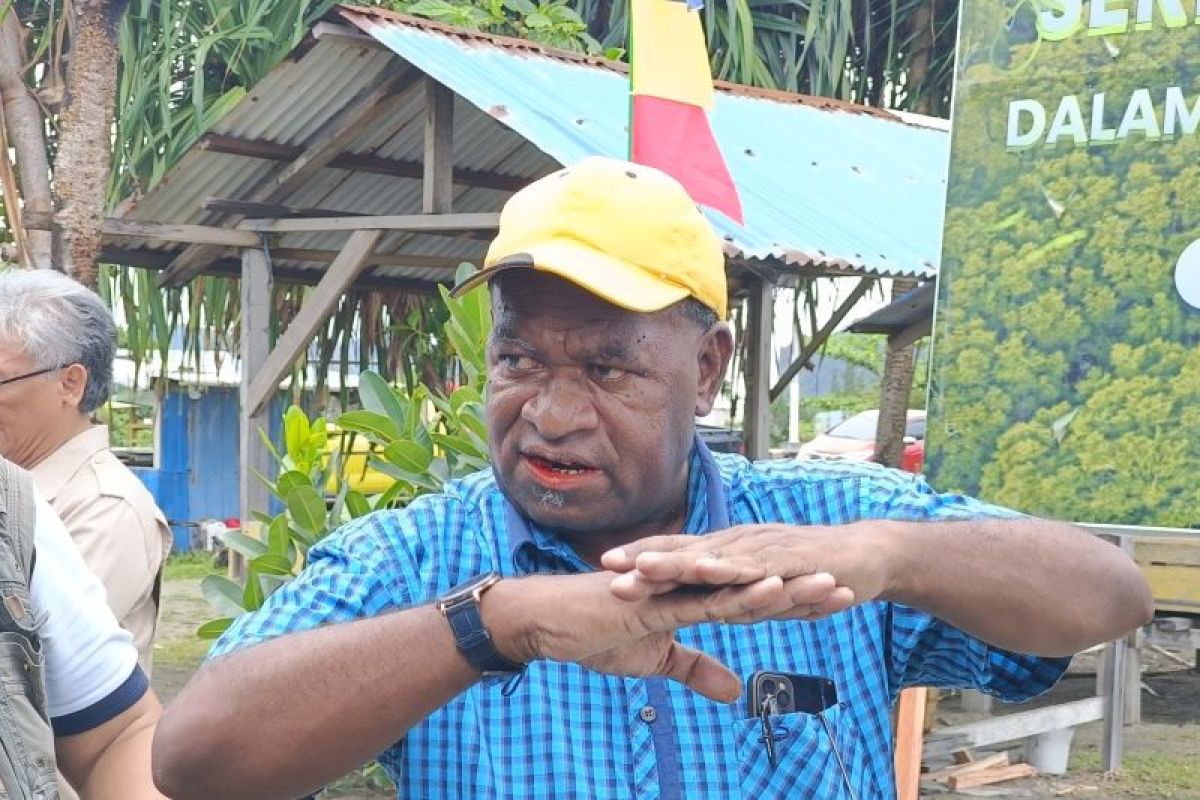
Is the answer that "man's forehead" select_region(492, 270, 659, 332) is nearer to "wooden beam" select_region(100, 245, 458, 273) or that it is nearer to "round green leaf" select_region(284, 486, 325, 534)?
"round green leaf" select_region(284, 486, 325, 534)

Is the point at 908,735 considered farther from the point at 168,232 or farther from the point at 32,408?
the point at 168,232

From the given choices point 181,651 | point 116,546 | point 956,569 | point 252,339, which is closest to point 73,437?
point 116,546

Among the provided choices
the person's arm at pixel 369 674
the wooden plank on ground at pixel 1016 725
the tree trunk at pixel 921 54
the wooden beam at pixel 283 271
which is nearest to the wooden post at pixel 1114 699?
the wooden plank on ground at pixel 1016 725

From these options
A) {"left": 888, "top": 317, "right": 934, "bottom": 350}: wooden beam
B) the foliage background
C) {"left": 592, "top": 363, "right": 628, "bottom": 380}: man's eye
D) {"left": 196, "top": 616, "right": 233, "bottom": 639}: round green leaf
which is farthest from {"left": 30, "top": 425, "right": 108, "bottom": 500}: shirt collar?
{"left": 888, "top": 317, "right": 934, "bottom": 350}: wooden beam

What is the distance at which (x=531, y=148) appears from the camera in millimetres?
8688

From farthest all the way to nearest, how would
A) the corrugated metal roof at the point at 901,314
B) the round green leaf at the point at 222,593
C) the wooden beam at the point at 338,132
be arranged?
1. the corrugated metal roof at the point at 901,314
2. the wooden beam at the point at 338,132
3. the round green leaf at the point at 222,593

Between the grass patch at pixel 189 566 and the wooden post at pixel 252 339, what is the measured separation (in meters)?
5.04

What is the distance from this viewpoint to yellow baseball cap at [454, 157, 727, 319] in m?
1.67

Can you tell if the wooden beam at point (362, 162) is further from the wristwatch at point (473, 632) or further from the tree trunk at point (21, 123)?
the wristwatch at point (473, 632)

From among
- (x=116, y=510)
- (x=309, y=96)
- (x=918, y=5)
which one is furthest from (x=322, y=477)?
(x=918, y=5)

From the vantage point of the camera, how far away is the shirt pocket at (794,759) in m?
1.69

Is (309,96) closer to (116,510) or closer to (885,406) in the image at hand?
(116,510)

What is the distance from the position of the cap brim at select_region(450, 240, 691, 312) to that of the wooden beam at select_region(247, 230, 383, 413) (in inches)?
229

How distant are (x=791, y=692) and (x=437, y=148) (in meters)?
5.87
